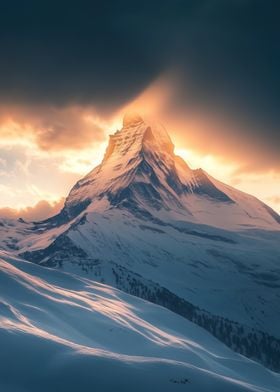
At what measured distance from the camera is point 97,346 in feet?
326

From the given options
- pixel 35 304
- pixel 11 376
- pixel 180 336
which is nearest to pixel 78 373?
pixel 11 376

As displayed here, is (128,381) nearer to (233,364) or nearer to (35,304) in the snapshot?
(35,304)

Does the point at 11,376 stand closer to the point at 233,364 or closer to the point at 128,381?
the point at 128,381

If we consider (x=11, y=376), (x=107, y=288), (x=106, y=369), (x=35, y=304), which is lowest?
(x=11, y=376)

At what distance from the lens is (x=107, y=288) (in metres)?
188

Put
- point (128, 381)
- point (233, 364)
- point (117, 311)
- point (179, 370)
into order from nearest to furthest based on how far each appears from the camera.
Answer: point (128, 381), point (179, 370), point (233, 364), point (117, 311)

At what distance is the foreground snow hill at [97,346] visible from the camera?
50.8 metres

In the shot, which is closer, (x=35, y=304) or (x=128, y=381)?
(x=128, y=381)

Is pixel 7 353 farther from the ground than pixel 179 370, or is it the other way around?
pixel 179 370

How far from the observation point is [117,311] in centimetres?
14375

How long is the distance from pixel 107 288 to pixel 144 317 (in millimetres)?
34126

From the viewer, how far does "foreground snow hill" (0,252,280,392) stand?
50.8m

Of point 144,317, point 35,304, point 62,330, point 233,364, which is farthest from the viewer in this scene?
point 144,317

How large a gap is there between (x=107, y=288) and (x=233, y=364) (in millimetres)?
67592
